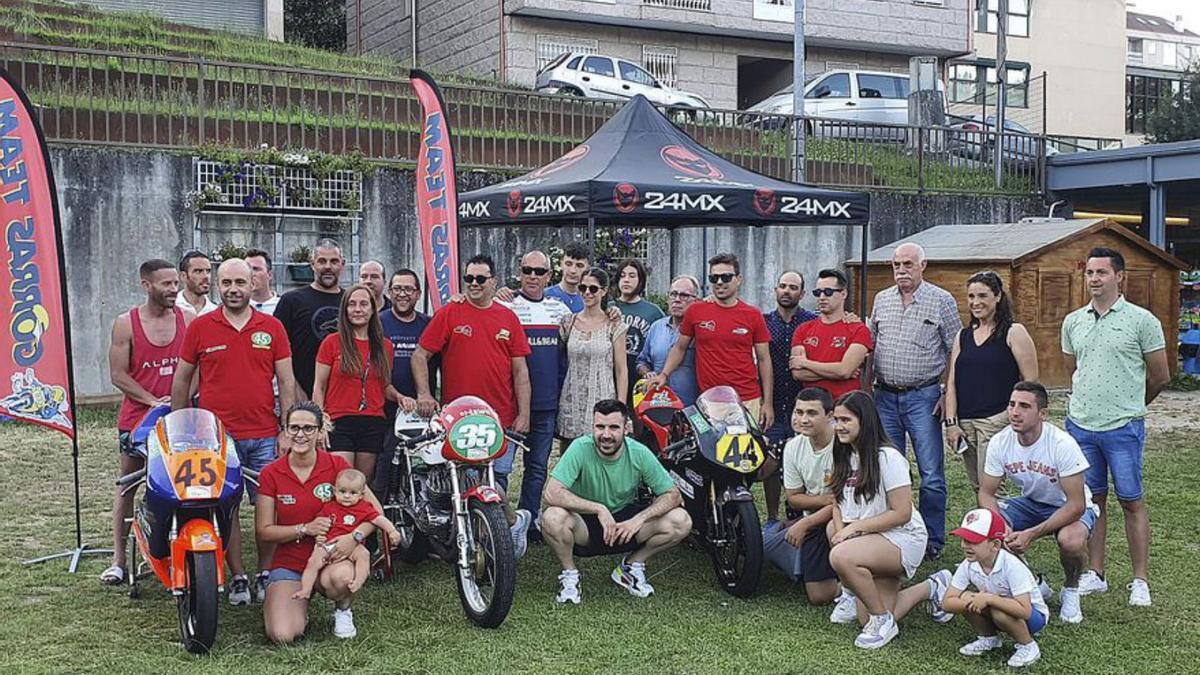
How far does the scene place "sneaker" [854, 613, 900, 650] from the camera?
520 centimetres

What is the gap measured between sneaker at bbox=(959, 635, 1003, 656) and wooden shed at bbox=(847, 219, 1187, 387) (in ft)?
29.9

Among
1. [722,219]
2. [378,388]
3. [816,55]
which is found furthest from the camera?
[816,55]

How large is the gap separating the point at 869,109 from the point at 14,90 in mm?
17391

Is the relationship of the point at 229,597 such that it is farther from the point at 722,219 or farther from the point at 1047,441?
the point at 722,219

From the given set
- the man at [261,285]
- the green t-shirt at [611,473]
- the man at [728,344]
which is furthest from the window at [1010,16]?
the green t-shirt at [611,473]

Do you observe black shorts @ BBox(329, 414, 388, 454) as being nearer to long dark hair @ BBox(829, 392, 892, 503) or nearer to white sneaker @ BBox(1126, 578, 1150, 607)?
long dark hair @ BBox(829, 392, 892, 503)

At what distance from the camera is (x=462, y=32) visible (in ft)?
81.1

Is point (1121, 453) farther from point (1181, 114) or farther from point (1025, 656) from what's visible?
point (1181, 114)

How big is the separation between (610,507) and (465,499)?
2.73 feet

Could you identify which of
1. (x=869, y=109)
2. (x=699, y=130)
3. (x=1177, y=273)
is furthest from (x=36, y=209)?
(x=869, y=109)

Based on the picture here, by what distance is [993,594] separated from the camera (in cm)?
498

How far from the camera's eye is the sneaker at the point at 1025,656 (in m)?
4.92

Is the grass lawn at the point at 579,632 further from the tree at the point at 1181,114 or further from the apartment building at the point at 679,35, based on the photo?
the tree at the point at 1181,114

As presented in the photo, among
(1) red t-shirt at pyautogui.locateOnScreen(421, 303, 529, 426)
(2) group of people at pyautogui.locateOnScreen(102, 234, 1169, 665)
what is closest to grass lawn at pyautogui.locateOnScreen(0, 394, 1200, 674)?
(2) group of people at pyautogui.locateOnScreen(102, 234, 1169, 665)
